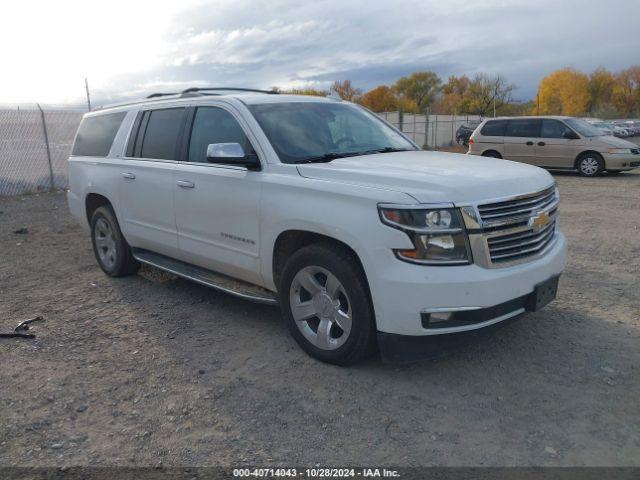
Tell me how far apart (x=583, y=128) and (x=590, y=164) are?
3.63ft

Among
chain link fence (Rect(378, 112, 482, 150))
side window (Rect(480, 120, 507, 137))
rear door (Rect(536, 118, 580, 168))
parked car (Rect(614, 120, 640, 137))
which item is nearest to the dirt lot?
rear door (Rect(536, 118, 580, 168))

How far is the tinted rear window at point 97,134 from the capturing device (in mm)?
6191

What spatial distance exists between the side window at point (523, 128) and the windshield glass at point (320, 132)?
1227 cm

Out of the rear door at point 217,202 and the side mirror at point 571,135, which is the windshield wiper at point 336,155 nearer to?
the rear door at point 217,202

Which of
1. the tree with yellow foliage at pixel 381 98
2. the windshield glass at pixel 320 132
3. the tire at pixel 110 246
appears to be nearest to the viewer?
the windshield glass at pixel 320 132

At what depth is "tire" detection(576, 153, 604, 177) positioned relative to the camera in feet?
50.7

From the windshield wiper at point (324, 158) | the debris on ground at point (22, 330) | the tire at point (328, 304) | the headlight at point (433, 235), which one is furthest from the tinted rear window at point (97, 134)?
the headlight at point (433, 235)

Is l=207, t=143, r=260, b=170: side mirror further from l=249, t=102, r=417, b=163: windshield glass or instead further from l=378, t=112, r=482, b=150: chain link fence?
l=378, t=112, r=482, b=150: chain link fence

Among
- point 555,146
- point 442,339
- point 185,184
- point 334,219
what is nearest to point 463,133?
point 555,146

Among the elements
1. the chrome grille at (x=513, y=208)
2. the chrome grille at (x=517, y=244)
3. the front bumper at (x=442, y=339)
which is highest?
the chrome grille at (x=513, y=208)

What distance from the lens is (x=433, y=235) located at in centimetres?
334

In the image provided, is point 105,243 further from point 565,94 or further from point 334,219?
point 565,94

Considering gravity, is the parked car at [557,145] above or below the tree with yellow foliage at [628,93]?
below

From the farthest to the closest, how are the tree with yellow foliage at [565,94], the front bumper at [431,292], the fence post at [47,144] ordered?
the tree with yellow foliage at [565,94] → the fence post at [47,144] → the front bumper at [431,292]
